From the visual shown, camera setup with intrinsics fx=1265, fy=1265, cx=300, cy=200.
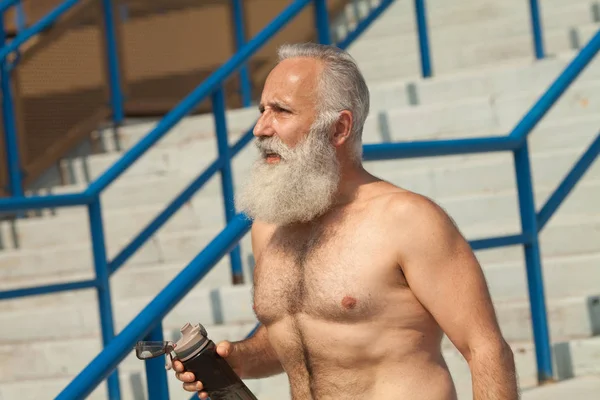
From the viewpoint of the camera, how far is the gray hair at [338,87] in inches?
108

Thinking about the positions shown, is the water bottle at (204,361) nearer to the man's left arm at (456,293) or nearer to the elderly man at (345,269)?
the elderly man at (345,269)

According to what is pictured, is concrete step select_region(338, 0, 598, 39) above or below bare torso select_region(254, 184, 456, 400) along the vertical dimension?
above

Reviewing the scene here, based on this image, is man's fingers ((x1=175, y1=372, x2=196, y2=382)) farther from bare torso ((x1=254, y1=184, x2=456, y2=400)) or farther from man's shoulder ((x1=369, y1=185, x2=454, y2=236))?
man's shoulder ((x1=369, y1=185, x2=454, y2=236))

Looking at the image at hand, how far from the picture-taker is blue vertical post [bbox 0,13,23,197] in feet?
24.9

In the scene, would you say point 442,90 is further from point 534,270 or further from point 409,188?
point 534,270

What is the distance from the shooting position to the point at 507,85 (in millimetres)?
6637

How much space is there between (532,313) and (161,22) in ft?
15.3

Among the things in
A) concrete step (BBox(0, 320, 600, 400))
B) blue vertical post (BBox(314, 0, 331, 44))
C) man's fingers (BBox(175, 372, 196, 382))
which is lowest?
concrete step (BBox(0, 320, 600, 400))

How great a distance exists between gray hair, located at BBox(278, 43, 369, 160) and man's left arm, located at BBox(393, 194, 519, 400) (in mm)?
278

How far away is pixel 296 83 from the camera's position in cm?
276

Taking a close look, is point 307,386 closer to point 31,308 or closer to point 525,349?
Result: point 525,349

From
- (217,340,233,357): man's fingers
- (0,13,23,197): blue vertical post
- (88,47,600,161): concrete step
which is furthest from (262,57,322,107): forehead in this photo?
(0,13,23,197): blue vertical post

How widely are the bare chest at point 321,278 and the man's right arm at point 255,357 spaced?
95 mm

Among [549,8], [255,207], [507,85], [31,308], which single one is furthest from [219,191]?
[255,207]
